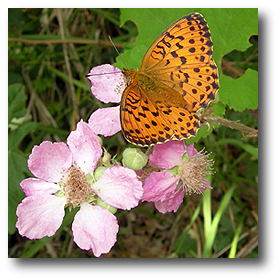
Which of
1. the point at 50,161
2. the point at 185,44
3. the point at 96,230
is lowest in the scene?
the point at 96,230

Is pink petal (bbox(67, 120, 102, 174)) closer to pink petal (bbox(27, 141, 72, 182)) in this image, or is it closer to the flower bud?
pink petal (bbox(27, 141, 72, 182))

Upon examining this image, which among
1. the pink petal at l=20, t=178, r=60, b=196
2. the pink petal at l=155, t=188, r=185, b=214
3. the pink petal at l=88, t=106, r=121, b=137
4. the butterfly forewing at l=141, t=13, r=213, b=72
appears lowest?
the pink petal at l=155, t=188, r=185, b=214

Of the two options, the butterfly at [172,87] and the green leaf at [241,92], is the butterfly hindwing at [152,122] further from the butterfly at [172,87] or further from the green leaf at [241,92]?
the green leaf at [241,92]

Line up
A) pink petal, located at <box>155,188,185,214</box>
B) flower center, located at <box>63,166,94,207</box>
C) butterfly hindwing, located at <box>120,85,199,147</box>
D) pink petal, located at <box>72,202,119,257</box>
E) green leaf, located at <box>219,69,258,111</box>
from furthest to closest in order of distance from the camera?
green leaf, located at <box>219,69,258,111</box>
pink petal, located at <box>155,188,185,214</box>
flower center, located at <box>63,166,94,207</box>
pink petal, located at <box>72,202,119,257</box>
butterfly hindwing, located at <box>120,85,199,147</box>

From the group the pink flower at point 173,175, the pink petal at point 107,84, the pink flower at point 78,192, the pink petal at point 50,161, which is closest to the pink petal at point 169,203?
the pink flower at point 173,175

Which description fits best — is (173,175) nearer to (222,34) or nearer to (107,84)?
(107,84)

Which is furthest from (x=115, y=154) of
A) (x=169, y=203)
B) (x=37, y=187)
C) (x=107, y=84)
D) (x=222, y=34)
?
(x=222, y=34)

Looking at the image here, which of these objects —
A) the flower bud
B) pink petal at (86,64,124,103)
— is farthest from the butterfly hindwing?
pink petal at (86,64,124,103)
